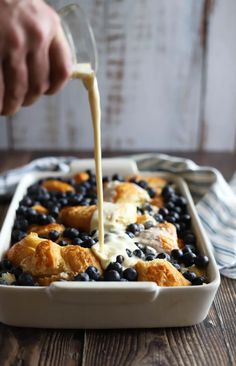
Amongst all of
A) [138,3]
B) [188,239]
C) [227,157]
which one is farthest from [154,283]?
[138,3]

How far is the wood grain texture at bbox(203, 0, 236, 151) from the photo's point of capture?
81.4 inches

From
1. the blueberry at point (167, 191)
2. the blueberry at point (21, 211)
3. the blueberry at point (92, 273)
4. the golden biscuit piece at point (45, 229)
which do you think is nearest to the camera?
the blueberry at point (92, 273)

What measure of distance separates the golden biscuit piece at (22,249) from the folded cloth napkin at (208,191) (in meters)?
0.43

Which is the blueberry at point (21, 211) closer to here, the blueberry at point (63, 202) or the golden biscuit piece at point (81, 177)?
the blueberry at point (63, 202)

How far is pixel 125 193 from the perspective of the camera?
57.9 inches

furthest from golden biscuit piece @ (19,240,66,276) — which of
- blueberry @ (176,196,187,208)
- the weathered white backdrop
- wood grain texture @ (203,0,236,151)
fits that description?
wood grain texture @ (203,0,236,151)

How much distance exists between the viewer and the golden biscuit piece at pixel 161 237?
1236mm

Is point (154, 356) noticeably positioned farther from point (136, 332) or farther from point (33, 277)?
point (33, 277)

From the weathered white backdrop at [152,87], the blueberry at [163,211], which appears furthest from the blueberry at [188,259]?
the weathered white backdrop at [152,87]

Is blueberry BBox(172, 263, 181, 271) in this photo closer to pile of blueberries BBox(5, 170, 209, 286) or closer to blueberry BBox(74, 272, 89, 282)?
pile of blueberries BBox(5, 170, 209, 286)

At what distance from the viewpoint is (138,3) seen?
2.03 m

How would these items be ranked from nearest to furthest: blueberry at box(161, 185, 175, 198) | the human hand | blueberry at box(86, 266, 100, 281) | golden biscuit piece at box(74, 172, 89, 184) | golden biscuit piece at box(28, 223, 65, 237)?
1. the human hand
2. blueberry at box(86, 266, 100, 281)
3. golden biscuit piece at box(28, 223, 65, 237)
4. blueberry at box(161, 185, 175, 198)
5. golden biscuit piece at box(74, 172, 89, 184)

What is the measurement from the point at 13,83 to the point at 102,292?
15.5 inches

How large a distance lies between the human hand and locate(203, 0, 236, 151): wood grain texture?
133 centimetres
